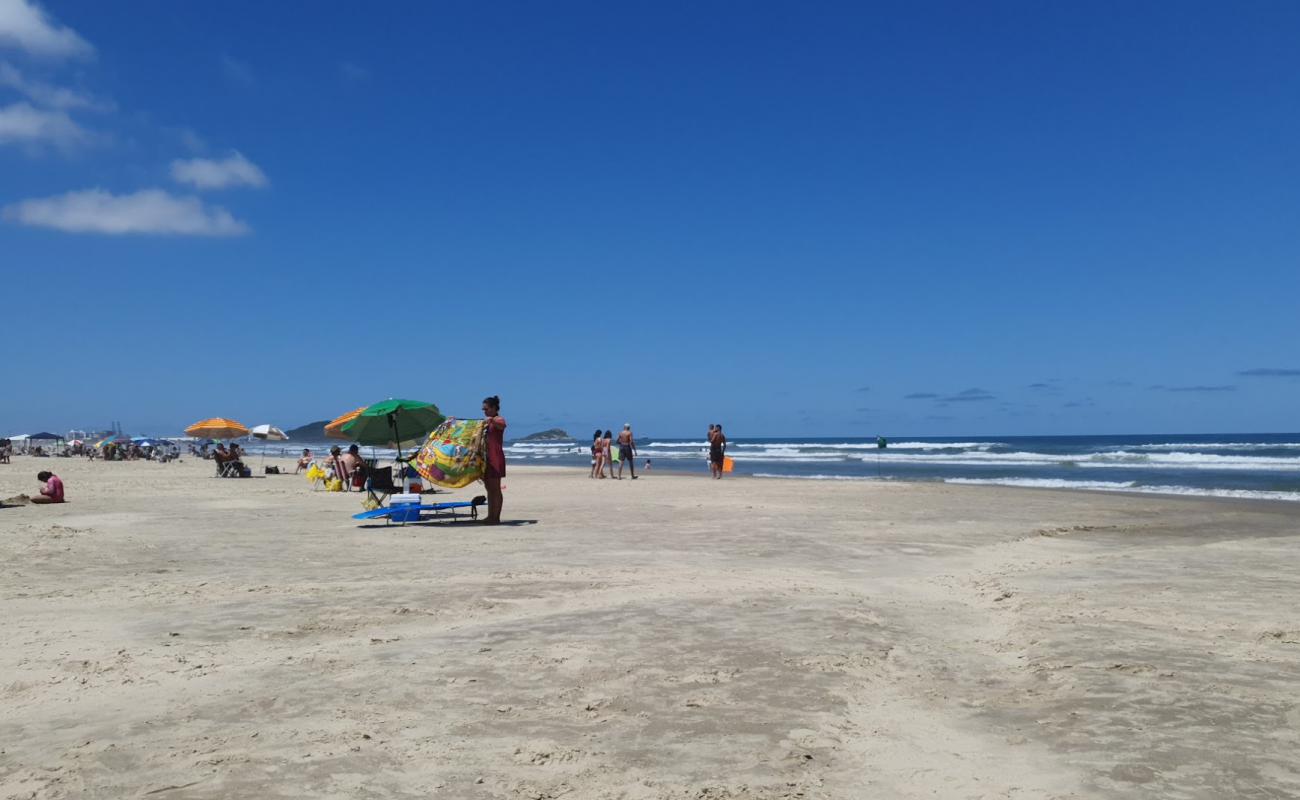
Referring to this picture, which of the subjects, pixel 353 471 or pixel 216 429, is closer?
pixel 353 471

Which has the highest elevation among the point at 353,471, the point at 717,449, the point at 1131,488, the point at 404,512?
the point at 717,449

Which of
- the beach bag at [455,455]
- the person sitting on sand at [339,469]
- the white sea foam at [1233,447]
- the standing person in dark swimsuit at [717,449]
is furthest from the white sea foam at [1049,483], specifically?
the white sea foam at [1233,447]

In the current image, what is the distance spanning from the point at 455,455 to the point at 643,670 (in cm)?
844

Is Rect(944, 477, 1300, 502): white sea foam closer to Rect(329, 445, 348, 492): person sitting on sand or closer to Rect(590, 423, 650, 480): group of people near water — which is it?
Rect(590, 423, 650, 480): group of people near water

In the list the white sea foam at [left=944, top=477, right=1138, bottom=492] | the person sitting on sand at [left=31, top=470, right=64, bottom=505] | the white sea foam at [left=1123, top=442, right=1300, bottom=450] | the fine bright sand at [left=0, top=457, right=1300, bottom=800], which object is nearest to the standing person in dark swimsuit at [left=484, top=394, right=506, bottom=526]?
the fine bright sand at [left=0, top=457, right=1300, bottom=800]

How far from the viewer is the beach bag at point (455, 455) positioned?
42.7ft

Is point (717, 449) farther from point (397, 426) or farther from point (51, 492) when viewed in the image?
point (51, 492)

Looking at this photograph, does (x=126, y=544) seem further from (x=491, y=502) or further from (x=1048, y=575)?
(x=1048, y=575)

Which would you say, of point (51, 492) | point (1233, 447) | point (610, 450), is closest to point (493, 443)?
point (51, 492)

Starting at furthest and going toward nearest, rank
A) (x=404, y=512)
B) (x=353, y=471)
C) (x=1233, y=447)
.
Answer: (x=1233, y=447), (x=353, y=471), (x=404, y=512)

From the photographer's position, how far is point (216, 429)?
33.9 m

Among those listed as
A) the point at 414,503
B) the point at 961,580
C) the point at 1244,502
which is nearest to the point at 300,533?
the point at 414,503

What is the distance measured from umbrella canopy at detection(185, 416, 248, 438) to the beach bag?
23.9 meters

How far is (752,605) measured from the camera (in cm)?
714
